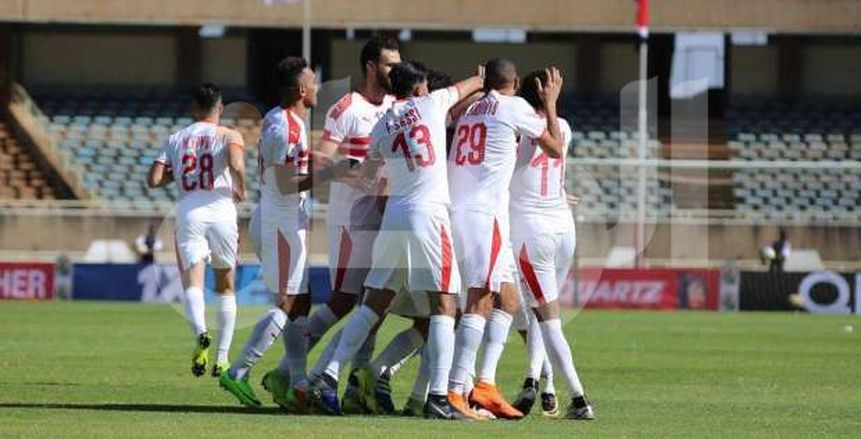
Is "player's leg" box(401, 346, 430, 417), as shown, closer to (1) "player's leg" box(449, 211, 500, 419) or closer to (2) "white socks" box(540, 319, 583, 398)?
(1) "player's leg" box(449, 211, 500, 419)

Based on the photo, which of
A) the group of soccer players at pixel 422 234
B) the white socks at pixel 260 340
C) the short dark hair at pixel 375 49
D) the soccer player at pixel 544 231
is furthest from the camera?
the white socks at pixel 260 340

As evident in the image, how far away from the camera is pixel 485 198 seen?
44.2ft

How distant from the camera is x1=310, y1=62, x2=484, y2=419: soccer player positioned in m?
13.2

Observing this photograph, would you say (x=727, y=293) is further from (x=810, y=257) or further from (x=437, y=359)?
(x=437, y=359)

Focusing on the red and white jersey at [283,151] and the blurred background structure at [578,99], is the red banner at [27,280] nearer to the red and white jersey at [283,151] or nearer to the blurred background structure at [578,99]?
the blurred background structure at [578,99]

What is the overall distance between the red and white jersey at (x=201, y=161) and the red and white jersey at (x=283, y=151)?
201 centimetres

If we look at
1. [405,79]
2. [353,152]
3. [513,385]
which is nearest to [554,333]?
[353,152]

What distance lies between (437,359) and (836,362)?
31.1 feet

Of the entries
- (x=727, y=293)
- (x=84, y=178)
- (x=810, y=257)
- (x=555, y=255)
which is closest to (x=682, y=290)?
(x=727, y=293)

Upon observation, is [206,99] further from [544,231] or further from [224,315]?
[544,231]

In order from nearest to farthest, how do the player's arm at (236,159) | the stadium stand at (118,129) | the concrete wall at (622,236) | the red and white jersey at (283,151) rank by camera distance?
1. the red and white jersey at (283,151)
2. the player's arm at (236,159)
3. the concrete wall at (622,236)
4. the stadium stand at (118,129)

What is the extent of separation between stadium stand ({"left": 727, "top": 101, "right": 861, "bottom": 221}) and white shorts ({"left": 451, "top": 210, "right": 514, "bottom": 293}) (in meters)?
33.0

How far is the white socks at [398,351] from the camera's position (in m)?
14.2

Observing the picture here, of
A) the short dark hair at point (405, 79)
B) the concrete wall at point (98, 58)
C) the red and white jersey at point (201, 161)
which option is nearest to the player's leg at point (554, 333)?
the short dark hair at point (405, 79)
